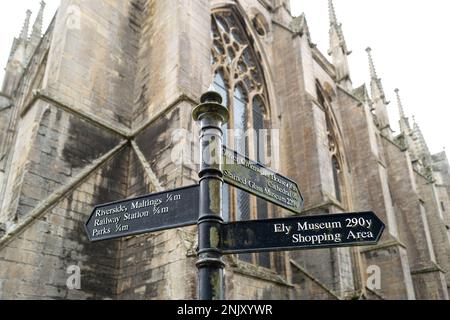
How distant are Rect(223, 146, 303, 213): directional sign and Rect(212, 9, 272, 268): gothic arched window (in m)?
5.90

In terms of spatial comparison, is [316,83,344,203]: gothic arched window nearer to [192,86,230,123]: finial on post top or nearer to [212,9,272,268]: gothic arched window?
[212,9,272,268]: gothic arched window

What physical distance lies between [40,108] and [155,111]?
195 cm

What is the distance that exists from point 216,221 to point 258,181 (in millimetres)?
671

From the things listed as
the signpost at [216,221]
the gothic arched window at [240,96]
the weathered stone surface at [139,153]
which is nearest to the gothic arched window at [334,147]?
the weathered stone surface at [139,153]

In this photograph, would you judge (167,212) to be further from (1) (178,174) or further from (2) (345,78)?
(2) (345,78)

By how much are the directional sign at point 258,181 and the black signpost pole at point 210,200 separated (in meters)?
0.22

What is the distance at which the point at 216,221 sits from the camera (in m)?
2.47

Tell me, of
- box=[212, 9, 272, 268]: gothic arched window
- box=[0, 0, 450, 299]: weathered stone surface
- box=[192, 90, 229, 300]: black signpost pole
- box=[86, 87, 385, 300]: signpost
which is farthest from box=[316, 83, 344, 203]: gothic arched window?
box=[192, 90, 229, 300]: black signpost pole

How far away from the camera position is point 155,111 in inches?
304

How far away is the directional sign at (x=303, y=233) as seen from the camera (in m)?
2.44

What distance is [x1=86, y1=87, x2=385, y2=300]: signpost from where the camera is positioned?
2.41m

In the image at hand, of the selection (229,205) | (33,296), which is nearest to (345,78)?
(229,205)

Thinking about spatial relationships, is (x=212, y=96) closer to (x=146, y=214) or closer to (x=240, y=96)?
(x=146, y=214)

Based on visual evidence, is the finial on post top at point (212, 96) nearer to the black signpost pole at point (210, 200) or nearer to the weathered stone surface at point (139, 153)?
the black signpost pole at point (210, 200)
